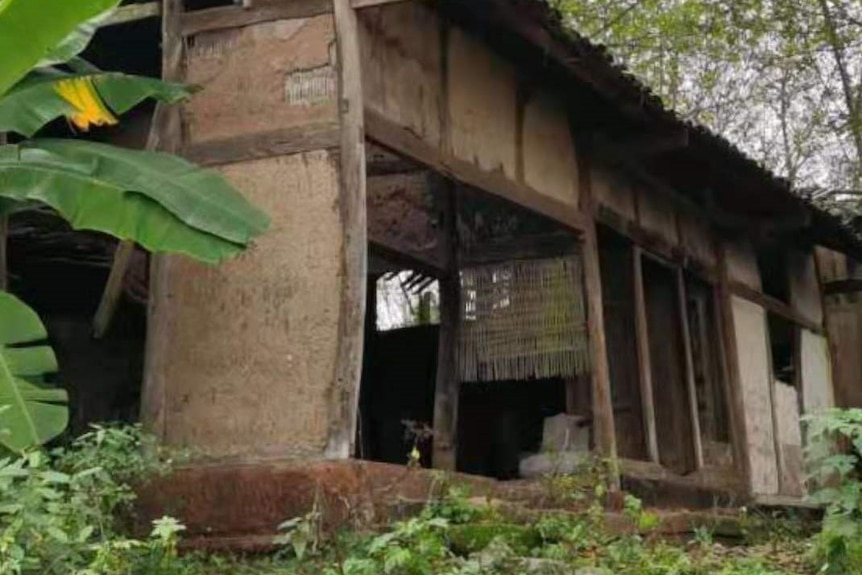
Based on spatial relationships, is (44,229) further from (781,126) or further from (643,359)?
(781,126)

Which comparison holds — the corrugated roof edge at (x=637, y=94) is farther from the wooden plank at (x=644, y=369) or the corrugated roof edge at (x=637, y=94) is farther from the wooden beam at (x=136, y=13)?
the wooden beam at (x=136, y=13)

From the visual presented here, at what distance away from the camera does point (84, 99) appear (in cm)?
612

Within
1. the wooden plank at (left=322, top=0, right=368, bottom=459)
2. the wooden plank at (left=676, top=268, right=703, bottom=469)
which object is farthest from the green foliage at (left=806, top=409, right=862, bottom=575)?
the wooden plank at (left=676, top=268, right=703, bottom=469)

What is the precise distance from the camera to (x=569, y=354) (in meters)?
8.91

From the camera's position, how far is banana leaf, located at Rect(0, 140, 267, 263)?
225 inches

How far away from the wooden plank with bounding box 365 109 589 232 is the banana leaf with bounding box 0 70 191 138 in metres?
1.13

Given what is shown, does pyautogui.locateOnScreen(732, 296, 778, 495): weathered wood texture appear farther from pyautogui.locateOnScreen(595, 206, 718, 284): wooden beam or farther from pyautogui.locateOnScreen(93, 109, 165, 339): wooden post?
pyautogui.locateOnScreen(93, 109, 165, 339): wooden post

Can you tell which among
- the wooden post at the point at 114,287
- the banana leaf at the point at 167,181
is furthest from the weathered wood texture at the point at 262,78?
the banana leaf at the point at 167,181

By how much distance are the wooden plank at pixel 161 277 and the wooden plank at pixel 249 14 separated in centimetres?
8

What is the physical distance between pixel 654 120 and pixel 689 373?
2.63m

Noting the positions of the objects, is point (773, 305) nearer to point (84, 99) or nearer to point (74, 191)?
point (84, 99)

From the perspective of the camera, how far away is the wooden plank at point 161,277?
6.55 metres

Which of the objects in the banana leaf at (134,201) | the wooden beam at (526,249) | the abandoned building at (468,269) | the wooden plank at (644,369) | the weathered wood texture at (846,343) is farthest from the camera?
the weathered wood texture at (846,343)

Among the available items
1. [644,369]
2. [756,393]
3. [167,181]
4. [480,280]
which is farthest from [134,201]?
[756,393]
